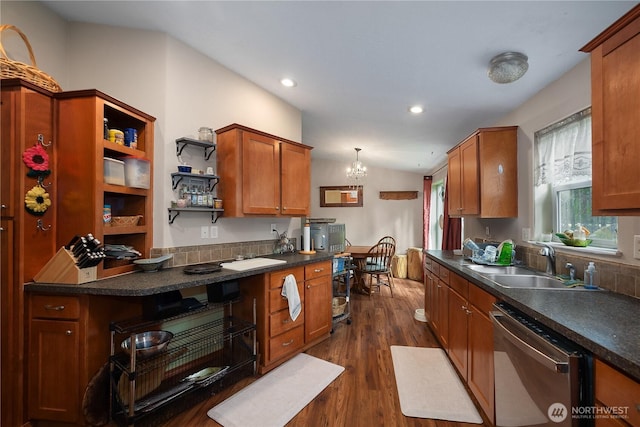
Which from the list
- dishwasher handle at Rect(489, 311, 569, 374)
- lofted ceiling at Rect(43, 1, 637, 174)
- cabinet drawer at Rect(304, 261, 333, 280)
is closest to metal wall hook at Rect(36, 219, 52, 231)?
lofted ceiling at Rect(43, 1, 637, 174)

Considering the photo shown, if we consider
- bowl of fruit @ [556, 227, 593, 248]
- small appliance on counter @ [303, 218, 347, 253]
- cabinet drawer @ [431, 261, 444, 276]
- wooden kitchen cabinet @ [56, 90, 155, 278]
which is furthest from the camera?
small appliance on counter @ [303, 218, 347, 253]

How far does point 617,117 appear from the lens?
1.07m

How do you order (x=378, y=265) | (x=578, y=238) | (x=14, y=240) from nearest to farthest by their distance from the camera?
1. (x=14, y=240)
2. (x=578, y=238)
3. (x=378, y=265)

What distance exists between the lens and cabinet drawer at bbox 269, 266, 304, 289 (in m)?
2.09

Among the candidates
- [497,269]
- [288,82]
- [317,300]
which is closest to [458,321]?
[497,269]

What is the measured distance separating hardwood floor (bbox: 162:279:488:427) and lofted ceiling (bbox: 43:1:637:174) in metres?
2.42

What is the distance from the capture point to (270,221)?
2.86 meters

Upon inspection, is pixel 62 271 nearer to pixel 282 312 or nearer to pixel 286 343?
pixel 282 312

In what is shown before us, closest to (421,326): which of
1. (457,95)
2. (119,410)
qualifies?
(457,95)

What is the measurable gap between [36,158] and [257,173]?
4.52ft

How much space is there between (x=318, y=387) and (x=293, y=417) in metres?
0.33

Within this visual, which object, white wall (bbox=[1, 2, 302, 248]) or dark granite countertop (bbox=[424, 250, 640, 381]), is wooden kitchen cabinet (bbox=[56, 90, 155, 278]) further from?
dark granite countertop (bbox=[424, 250, 640, 381])

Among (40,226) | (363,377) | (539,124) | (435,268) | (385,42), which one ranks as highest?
(385,42)

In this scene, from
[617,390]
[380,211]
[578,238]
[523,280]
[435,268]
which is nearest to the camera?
[617,390]
